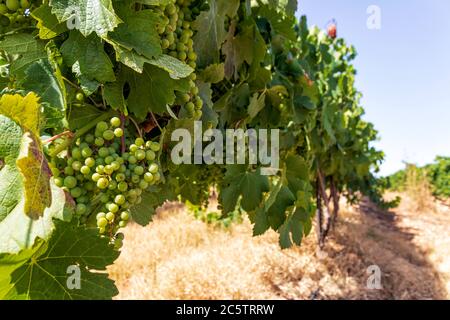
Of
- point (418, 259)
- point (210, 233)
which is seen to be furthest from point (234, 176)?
point (418, 259)

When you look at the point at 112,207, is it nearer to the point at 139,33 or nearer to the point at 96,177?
the point at 96,177

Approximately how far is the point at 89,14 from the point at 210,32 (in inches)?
25.9

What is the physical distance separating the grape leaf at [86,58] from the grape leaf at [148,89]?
0.09m

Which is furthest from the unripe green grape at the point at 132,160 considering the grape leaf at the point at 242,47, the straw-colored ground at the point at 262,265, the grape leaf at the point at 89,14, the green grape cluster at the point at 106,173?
the straw-colored ground at the point at 262,265

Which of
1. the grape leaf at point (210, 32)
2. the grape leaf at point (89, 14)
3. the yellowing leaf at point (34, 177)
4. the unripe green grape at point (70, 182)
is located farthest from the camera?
the grape leaf at point (210, 32)

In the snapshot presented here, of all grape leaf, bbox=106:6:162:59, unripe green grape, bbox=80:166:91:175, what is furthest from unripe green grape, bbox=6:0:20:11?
unripe green grape, bbox=80:166:91:175

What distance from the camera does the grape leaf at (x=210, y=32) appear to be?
63.8 inches

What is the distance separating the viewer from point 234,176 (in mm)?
2152

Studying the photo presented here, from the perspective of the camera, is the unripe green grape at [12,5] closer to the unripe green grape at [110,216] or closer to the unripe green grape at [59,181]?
the unripe green grape at [59,181]

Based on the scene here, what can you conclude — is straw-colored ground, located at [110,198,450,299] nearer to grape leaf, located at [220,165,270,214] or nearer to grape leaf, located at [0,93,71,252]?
grape leaf, located at [220,165,270,214]

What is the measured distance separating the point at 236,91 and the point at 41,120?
3.91 ft

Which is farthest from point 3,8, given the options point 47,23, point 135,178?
point 135,178

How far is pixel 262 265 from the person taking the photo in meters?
6.24

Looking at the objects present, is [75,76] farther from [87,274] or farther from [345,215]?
[345,215]
